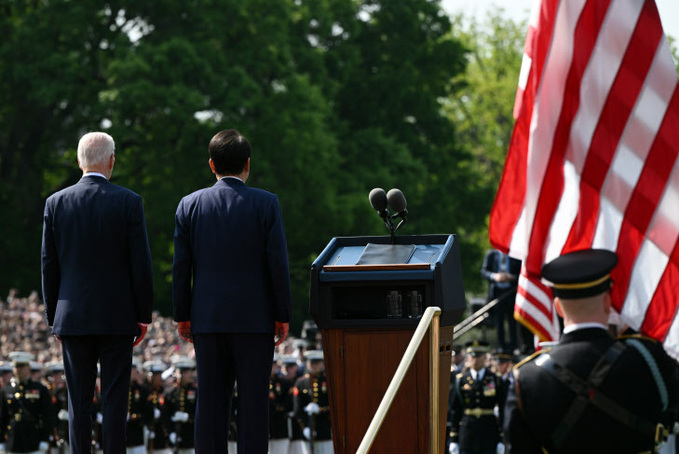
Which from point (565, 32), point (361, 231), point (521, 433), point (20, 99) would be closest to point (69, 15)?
point (20, 99)

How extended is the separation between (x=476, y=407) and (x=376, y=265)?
1143 centimetres

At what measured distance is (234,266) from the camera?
6215 millimetres

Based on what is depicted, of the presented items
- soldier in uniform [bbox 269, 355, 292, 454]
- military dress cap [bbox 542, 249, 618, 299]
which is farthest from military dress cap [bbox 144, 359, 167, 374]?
military dress cap [bbox 542, 249, 618, 299]

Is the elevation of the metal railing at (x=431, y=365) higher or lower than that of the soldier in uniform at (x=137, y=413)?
Result: higher

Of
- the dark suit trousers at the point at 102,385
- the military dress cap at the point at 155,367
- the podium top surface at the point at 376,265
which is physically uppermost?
the podium top surface at the point at 376,265

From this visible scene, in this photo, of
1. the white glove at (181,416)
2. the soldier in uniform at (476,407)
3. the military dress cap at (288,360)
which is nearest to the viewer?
the soldier in uniform at (476,407)

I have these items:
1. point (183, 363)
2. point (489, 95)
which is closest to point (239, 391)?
point (183, 363)

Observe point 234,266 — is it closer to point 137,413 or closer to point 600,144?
point 600,144

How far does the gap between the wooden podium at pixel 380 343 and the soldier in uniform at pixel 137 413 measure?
14.7m

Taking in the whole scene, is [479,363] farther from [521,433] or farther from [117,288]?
[521,433]

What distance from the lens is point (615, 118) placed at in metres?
7.36

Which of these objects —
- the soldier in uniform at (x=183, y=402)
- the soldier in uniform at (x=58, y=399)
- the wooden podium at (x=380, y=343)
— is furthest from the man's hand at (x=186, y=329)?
the soldier in uniform at (x=58, y=399)

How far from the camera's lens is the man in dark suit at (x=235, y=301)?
6.17 m

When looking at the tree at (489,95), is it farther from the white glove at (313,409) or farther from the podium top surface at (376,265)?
the podium top surface at (376,265)
